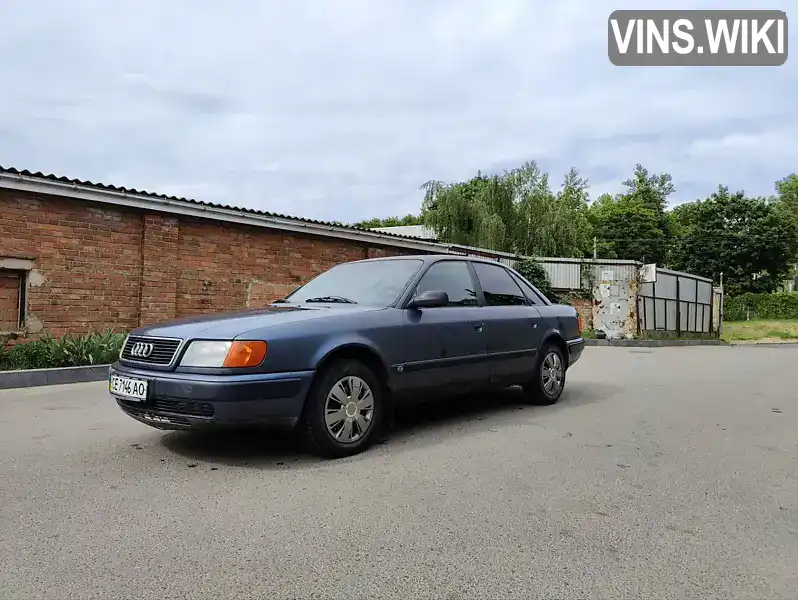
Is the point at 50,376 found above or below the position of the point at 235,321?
below

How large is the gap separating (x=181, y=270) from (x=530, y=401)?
7.86m

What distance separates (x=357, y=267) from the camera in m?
5.75

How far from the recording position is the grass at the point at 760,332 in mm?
31839

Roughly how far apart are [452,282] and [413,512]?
2.65 metres

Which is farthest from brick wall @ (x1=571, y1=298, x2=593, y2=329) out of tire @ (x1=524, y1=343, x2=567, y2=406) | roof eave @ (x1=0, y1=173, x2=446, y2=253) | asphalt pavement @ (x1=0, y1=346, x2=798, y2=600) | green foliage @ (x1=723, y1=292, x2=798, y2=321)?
green foliage @ (x1=723, y1=292, x2=798, y2=321)

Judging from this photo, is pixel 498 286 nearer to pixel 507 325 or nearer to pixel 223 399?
pixel 507 325

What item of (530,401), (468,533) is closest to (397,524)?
(468,533)

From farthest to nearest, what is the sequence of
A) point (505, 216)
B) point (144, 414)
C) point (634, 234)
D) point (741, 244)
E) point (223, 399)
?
1. point (634, 234)
2. point (741, 244)
3. point (505, 216)
4. point (144, 414)
5. point (223, 399)

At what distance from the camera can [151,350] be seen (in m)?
4.20

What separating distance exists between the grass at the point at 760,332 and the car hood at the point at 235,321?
30.0 meters

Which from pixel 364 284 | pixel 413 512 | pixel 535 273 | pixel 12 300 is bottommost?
pixel 413 512

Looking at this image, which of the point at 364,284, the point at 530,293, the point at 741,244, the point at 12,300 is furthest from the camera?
the point at 741,244

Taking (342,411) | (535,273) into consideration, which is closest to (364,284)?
(342,411)

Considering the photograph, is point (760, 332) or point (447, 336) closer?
point (447, 336)
